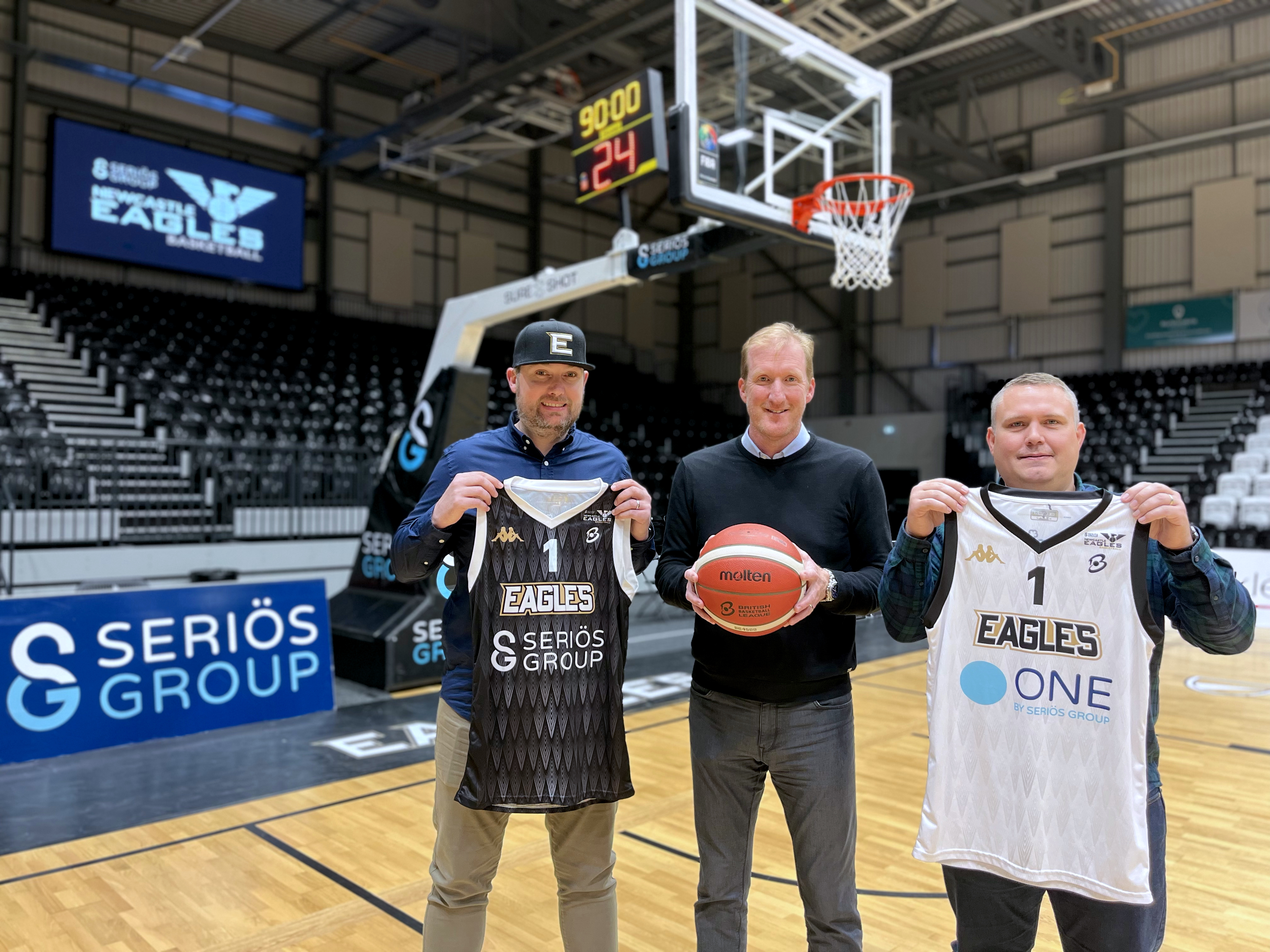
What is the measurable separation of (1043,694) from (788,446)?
84 centimetres

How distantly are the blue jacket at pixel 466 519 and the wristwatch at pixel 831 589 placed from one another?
0.52 m

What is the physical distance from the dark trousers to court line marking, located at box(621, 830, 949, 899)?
125cm

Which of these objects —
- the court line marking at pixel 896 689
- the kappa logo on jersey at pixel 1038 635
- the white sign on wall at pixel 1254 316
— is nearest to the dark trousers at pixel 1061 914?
the kappa logo on jersey at pixel 1038 635

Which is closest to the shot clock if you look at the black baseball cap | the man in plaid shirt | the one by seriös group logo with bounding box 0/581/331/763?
the one by seriös group logo with bounding box 0/581/331/763

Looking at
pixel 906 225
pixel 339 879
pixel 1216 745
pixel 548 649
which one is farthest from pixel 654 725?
pixel 906 225

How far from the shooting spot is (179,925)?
308cm

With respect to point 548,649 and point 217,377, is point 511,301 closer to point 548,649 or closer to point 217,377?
point 548,649

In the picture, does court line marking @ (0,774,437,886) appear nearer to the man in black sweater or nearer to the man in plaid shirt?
the man in black sweater

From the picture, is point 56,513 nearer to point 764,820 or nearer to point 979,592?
point 764,820

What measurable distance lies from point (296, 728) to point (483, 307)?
322 centimetres

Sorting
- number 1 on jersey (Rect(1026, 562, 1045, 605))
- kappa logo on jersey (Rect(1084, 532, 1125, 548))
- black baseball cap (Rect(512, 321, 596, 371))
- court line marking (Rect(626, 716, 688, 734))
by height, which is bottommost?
court line marking (Rect(626, 716, 688, 734))

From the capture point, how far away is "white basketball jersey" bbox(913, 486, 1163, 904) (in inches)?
73.9

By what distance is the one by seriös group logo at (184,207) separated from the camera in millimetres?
14266

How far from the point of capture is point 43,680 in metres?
4.80
